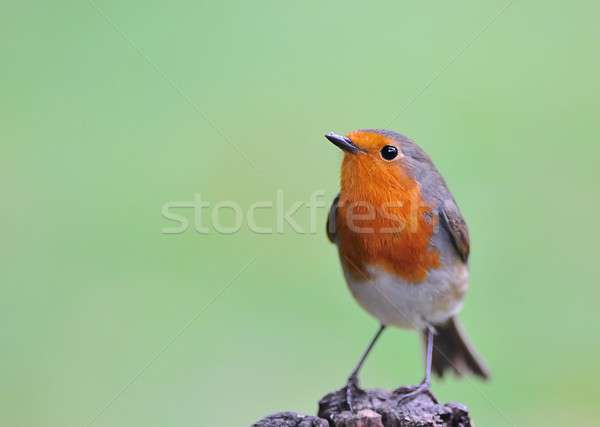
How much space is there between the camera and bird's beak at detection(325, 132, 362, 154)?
4.51 m

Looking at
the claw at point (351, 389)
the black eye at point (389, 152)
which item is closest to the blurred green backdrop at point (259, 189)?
the claw at point (351, 389)

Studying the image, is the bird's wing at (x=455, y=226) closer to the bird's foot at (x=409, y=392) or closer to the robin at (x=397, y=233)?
the robin at (x=397, y=233)

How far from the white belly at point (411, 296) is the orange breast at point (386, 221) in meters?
0.06

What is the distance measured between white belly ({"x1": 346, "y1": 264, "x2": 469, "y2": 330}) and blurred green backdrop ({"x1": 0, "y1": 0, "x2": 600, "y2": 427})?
Answer: 1090 mm

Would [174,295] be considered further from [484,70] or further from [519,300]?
[484,70]

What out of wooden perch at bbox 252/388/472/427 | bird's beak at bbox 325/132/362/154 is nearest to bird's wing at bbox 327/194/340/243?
bird's beak at bbox 325/132/362/154

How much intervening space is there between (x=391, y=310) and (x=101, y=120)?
141 inches

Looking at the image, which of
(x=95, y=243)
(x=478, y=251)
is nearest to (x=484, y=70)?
(x=478, y=251)

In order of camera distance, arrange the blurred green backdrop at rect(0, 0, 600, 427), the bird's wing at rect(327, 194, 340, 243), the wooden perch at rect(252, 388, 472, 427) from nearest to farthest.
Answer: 1. the wooden perch at rect(252, 388, 472, 427)
2. the bird's wing at rect(327, 194, 340, 243)
3. the blurred green backdrop at rect(0, 0, 600, 427)

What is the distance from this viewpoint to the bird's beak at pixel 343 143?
14.8 ft

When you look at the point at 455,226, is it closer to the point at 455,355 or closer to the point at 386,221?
the point at 386,221

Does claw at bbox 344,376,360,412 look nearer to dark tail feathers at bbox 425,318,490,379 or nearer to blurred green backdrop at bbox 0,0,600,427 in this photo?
dark tail feathers at bbox 425,318,490,379

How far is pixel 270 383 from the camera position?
605 cm

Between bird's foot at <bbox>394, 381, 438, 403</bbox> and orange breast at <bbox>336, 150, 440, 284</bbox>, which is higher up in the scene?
orange breast at <bbox>336, 150, 440, 284</bbox>
